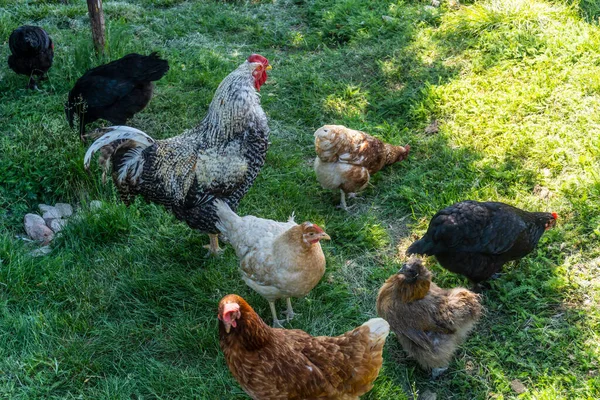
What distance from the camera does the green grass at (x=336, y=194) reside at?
411 cm

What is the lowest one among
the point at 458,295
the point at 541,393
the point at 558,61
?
the point at 541,393

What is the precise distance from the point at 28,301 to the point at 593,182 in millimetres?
5210

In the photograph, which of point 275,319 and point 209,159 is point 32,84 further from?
point 275,319

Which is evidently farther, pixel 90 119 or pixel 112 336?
pixel 90 119

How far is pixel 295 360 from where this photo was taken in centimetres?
345

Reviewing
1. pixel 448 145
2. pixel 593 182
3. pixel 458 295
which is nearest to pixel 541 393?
pixel 458 295

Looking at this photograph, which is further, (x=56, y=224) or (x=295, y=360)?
(x=56, y=224)

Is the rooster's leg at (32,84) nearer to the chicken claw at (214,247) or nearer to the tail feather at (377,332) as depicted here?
the chicken claw at (214,247)

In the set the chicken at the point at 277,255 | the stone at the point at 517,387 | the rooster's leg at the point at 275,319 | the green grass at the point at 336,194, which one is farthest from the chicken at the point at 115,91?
the stone at the point at 517,387

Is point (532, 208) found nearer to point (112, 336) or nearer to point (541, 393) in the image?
point (541, 393)

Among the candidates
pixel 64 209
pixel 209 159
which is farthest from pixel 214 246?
pixel 64 209

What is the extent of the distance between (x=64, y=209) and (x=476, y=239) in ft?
13.7

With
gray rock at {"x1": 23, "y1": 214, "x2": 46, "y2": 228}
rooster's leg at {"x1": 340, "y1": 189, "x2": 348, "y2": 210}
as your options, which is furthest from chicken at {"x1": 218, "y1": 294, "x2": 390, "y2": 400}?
gray rock at {"x1": 23, "y1": 214, "x2": 46, "y2": 228}

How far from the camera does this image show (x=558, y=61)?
21.9ft
